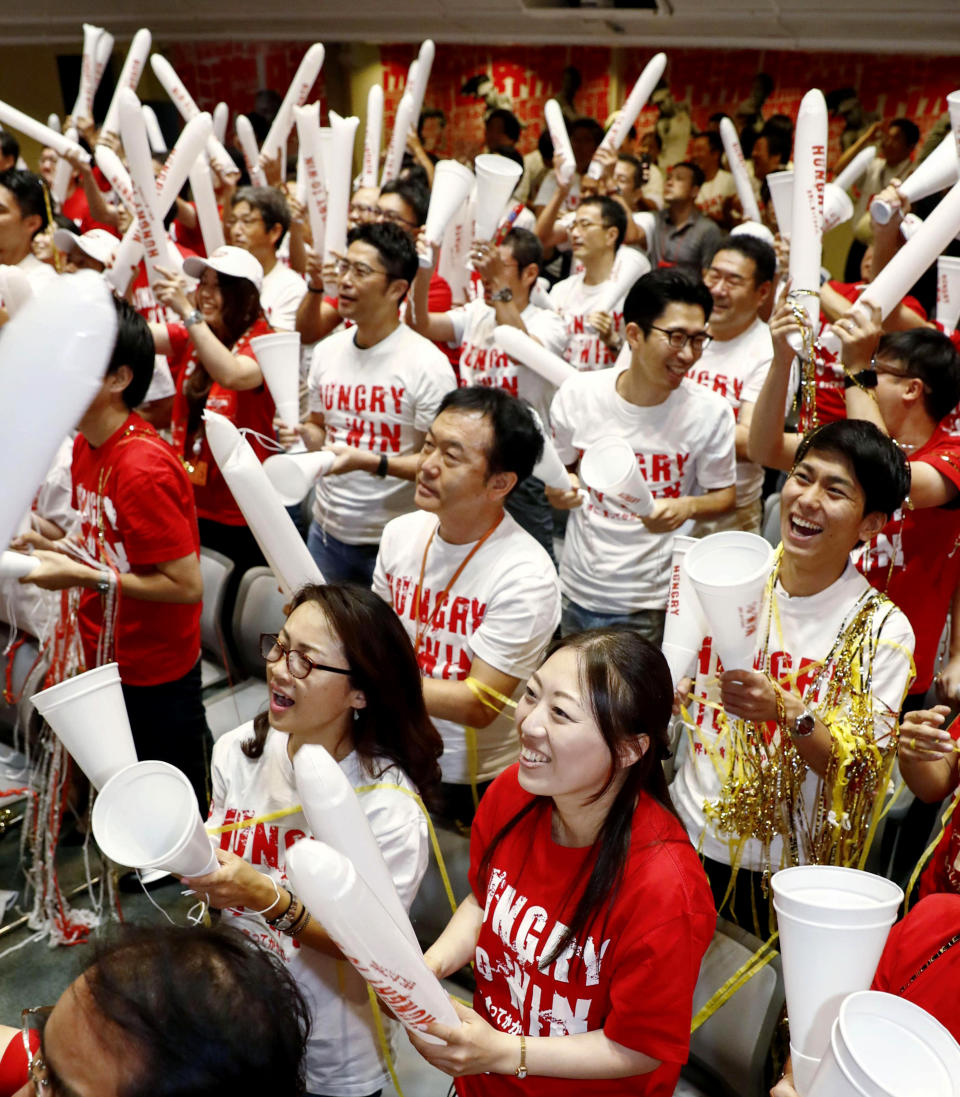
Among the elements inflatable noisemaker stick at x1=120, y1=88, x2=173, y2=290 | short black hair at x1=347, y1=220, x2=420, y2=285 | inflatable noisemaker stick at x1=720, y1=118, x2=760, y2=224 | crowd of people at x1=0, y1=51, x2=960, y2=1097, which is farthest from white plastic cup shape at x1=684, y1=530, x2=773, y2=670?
inflatable noisemaker stick at x1=720, y1=118, x2=760, y2=224

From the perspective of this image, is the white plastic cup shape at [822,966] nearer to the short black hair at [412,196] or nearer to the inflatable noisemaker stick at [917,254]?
the inflatable noisemaker stick at [917,254]

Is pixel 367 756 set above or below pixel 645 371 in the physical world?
below

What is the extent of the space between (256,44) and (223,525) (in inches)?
352

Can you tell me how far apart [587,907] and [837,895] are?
1.06 ft

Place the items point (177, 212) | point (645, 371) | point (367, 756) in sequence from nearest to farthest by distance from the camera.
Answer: point (367, 756)
point (645, 371)
point (177, 212)

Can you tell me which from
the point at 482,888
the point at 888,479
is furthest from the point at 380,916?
the point at 888,479

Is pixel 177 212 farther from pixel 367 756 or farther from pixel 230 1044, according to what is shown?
pixel 230 1044

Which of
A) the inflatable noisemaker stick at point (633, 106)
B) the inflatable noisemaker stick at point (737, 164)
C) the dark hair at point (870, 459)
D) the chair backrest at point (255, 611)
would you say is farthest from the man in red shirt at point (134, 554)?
the inflatable noisemaker stick at point (737, 164)

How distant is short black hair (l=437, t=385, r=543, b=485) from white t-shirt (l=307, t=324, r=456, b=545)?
2.47 ft

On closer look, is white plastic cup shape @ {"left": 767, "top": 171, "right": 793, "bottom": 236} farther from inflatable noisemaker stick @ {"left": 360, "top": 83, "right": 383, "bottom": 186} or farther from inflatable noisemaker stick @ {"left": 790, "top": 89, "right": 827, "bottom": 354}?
inflatable noisemaker stick @ {"left": 360, "top": 83, "right": 383, "bottom": 186}

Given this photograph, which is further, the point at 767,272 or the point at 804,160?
the point at 767,272

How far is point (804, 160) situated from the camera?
2623mm

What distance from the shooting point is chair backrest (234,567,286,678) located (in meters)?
3.01

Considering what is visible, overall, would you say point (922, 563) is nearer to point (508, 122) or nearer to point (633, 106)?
point (633, 106)
